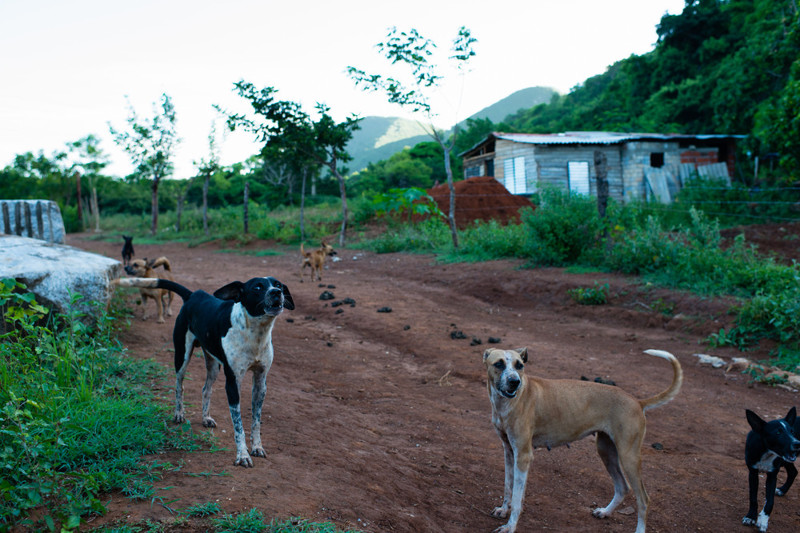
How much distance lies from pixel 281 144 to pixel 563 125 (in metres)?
24.6

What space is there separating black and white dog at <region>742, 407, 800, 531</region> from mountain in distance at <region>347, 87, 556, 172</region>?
86.2 meters

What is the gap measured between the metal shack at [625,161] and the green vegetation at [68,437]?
22.0 m

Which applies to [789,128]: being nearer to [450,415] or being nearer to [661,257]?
[661,257]

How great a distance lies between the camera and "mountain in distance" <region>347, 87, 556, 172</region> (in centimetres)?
9111

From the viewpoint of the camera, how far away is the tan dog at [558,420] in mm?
3721

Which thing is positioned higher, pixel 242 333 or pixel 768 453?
pixel 242 333

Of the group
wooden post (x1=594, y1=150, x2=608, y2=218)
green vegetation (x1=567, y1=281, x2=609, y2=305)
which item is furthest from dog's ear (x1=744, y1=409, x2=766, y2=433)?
wooden post (x1=594, y1=150, x2=608, y2=218)

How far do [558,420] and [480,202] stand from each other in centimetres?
1861

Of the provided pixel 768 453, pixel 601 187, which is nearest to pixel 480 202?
pixel 601 187

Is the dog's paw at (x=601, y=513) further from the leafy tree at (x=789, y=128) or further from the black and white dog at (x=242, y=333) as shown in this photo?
the leafy tree at (x=789, y=128)

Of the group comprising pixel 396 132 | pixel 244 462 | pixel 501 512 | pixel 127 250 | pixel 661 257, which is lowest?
pixel 501 512

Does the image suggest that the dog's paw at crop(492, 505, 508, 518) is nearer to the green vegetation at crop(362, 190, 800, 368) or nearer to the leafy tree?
the green vegetation at crop(362, 190, 800, 368)

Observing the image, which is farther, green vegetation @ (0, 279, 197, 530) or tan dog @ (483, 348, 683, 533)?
tan dog @ (483, 348, 683, 533)

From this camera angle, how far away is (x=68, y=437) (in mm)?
3436
